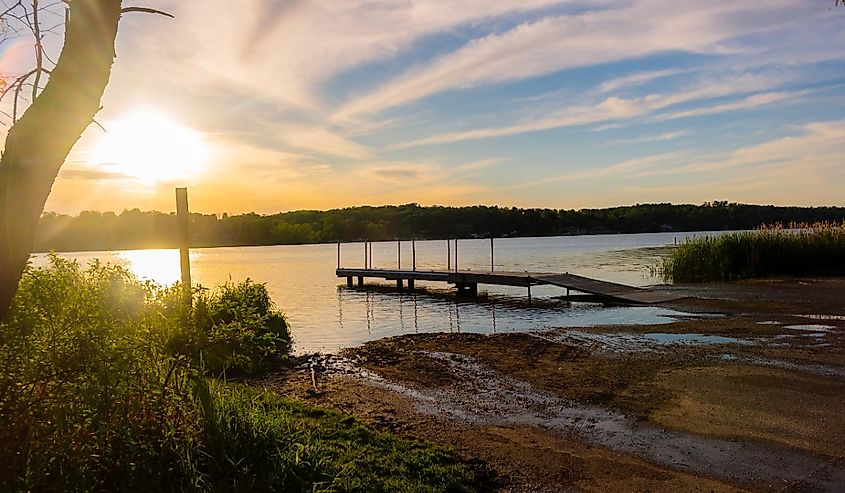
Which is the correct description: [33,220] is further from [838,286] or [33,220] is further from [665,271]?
[665,271]

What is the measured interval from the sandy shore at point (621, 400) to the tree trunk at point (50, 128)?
171 inches

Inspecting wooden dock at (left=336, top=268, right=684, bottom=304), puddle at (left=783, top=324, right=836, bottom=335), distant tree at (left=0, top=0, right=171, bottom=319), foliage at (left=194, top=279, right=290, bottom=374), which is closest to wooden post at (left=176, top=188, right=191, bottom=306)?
foliage at (left=194, top=279, right=290, bottom=374)

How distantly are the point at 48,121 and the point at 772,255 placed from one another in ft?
99.1

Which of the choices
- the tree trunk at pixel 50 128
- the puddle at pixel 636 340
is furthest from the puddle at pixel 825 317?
the tree trunk at pixel 50 128

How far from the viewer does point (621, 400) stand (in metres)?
9.06

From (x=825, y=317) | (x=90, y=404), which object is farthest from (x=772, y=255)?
(x=90, y=404)

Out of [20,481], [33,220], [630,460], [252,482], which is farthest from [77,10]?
[630,460]

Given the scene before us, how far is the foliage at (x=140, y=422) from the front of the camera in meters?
4.27

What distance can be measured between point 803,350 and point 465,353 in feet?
20.4

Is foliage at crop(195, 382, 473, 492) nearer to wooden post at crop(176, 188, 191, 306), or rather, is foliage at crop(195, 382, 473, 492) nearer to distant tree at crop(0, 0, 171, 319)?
distant tree at crop(0, 0, 171, 319)

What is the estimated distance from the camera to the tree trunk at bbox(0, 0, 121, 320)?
10.2 feet

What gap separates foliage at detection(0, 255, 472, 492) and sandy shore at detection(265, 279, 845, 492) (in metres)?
1.28

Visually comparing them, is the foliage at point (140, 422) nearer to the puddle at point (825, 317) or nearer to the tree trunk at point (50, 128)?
the tree trunk at point (50, 128)

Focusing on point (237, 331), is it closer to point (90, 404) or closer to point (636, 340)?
Result: point (90, 404)
